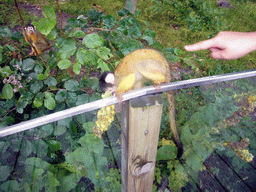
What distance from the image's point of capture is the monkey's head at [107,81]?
1.67 m

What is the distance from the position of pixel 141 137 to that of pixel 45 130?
0.64m

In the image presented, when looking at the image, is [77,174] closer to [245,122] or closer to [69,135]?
[69,135]

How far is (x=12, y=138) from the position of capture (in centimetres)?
95

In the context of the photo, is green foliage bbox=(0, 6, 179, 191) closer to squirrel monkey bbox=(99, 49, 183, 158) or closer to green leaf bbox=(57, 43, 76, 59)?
green leaf bbox=(57, 43, 76, 59)

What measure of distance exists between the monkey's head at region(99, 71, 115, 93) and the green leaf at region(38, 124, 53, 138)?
71 cm

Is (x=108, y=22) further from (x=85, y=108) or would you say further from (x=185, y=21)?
(x=185, y=21)

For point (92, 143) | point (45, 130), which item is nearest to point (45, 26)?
point (45, 130)

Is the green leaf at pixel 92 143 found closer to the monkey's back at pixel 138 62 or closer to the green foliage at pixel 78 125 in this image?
the green foliage at pixel 78 125

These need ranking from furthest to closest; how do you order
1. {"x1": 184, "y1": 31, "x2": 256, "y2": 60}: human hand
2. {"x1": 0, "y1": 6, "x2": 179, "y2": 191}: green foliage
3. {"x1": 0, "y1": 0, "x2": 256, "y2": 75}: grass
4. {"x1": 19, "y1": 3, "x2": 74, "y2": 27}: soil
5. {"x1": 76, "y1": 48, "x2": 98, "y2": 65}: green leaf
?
{"x1": 19, "y1": 3, "x2": 74, "y2": 27}: soil < {"x1": 0, "y1": 0, "x2": 256, "y2": 75}: grass < {"x1": 76, "y1": 48, "x2": 98, "y2": 65}: green leaf < {"x1": 0, "y1": 6, "x2": 179, "y2": 191}: green foliage < {"x1": 184, "y1": 31, "x2": 256, "y2": 60}: human hand

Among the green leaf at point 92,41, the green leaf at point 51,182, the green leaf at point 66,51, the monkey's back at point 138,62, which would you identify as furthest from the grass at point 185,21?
the green leaf at point 51,182

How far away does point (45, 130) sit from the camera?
1.13 m

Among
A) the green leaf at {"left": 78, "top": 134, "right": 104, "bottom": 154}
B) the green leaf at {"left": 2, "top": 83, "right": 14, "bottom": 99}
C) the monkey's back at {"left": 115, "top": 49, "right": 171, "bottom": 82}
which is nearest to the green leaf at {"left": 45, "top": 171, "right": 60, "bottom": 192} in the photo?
the green leaf at {"left": 78, "top": 134, "right": 104, "bottom": 154}

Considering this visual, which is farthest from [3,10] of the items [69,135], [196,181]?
[196,181]

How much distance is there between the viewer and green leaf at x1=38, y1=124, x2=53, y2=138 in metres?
1.09
